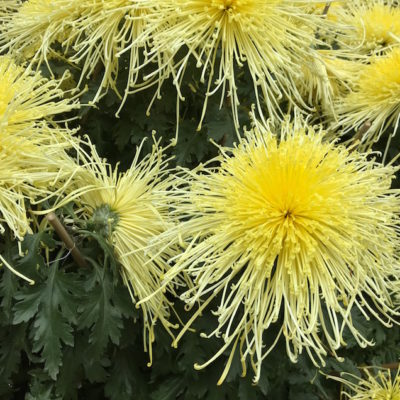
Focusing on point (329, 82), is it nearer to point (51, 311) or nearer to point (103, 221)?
point (103, 221)

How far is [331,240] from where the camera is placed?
92 cm

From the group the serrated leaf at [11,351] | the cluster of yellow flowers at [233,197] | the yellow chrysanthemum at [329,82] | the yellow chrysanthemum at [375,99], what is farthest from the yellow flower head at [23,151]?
the yellow chrysanthemum at [375,99]

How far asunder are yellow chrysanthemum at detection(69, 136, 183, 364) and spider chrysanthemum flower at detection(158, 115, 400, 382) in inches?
3.4

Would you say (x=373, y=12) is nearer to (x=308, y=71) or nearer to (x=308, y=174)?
(x=308, y=71)

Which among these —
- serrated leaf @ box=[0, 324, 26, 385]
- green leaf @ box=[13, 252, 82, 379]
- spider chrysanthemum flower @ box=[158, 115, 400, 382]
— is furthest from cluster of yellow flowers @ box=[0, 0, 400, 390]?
serrated leaf @ box=[0, 324, 26, 385]

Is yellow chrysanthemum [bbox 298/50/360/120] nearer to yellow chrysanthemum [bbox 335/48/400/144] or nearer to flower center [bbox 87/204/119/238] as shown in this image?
yellow chrysanthemum [bbox 335/48/400/144]

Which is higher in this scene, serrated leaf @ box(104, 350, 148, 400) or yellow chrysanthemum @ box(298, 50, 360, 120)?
yellow chrysanthemum @ box(298, 50, 360, 120)

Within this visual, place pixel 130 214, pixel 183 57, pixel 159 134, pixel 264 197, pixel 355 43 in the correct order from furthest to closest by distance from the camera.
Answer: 1. pixel 355 43
2. pixel 159 134
3. pixel 183 57
4. pixel 130 214
5. pixel 264 197

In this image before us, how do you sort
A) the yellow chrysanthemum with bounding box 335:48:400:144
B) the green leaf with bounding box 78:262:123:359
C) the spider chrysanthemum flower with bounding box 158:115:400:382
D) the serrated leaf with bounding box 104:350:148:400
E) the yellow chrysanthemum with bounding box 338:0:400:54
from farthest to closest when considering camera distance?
the yellow chrysanthemum with bounding box 338:0:400:54 → the yellow chrysanthemum with bounding box 335:48:400:144 → the serrated leaf with bounding box 104:350:148:400 → the green leaf with bounding box 78:262:123:359 → the spider chrysanthemum flower with bounding box 158:115:400:382

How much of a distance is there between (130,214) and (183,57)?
0.37 metres

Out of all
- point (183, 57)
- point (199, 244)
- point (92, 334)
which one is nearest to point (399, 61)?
point (183, 57)

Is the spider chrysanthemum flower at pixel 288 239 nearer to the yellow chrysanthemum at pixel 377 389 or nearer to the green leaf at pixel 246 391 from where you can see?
the green leaf at pixel 246 391

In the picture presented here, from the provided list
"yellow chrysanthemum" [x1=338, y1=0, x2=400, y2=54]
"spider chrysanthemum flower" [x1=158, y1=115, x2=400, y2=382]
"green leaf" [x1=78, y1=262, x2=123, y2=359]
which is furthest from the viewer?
"yellow chrysanthemum" [x1=338, y1=0, x2=400, y2=54]

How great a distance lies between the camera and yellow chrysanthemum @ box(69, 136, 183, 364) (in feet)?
3.34
